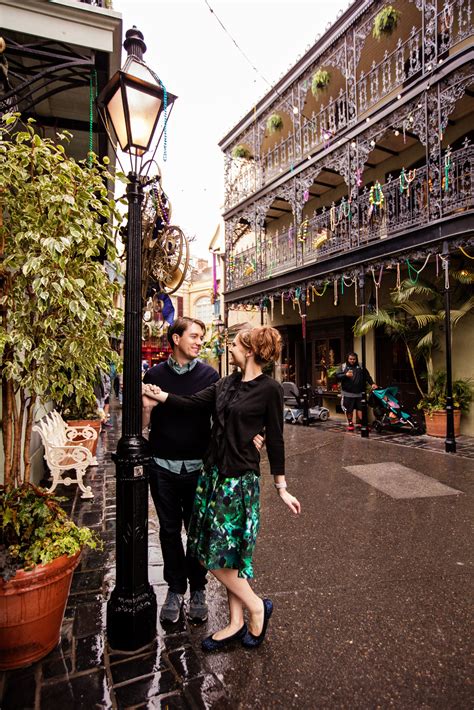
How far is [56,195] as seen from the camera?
231cm

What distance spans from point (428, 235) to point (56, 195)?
792 cm

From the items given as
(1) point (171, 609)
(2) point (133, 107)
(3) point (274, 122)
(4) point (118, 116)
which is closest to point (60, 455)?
(1) point (171, 609)

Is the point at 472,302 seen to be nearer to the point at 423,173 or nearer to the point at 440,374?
the point at 440,374

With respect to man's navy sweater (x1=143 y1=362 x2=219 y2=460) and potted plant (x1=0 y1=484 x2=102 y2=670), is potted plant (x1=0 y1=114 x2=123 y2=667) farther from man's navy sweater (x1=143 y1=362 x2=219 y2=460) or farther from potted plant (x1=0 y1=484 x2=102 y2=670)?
man's navy sweater (x1=143 y1=362 x2=219 y2=460)

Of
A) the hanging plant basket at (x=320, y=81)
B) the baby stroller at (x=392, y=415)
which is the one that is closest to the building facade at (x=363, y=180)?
the hanging plant basket at (x=320, y=81)

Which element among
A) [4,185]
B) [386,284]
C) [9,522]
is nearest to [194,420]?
[9,522]

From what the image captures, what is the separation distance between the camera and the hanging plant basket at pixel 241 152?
15.6m

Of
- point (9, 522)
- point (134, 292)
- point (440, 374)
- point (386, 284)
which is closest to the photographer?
point (9, 522)

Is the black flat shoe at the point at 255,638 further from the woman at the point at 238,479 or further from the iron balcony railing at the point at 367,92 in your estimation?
the iron balcony railing at the point at 367,92

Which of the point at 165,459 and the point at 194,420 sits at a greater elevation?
the point at 194,420

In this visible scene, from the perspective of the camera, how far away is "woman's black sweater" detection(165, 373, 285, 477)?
2422mm

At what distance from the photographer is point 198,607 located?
2811 mm

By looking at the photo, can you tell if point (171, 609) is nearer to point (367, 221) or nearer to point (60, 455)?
point (60, 455)

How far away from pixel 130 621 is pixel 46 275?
2109 millimetres
